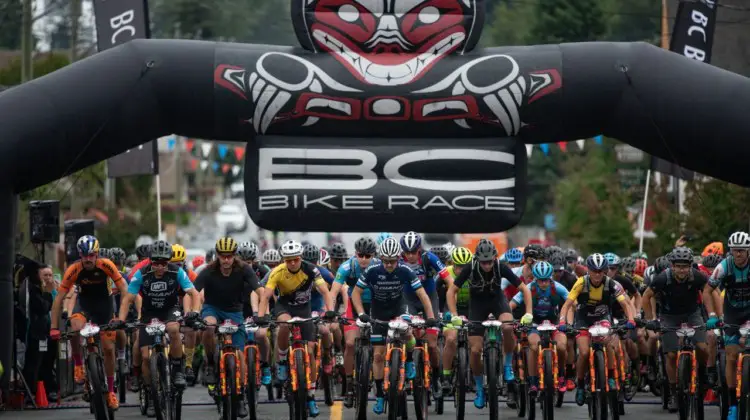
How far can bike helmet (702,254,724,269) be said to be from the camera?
786 inches

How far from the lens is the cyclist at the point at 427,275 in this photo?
17438mm

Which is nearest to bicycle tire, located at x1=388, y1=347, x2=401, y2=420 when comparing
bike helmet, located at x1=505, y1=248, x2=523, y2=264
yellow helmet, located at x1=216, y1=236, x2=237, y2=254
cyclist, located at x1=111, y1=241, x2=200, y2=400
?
cyclist, located at x1=111, y1=241, x2=200, y2=400

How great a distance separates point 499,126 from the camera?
15961 millimetres

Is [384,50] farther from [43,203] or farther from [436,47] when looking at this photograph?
[43,203]

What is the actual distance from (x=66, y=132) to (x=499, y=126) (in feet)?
13.4

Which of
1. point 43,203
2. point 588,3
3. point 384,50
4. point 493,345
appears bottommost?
point 493,345

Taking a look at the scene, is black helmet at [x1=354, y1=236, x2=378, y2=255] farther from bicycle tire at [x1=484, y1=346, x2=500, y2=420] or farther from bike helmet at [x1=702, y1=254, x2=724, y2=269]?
bike helmet at [x1=702, y1=254, x2=724, y2=269]

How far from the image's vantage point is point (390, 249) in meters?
16.8

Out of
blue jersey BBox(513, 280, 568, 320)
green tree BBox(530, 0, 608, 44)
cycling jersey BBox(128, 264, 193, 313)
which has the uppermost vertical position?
green tree BBox(530, 0, 608, 44)

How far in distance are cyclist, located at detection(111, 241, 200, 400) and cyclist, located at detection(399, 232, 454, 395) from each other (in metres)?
2.31

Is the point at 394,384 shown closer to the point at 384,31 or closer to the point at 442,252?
the point at 384,31

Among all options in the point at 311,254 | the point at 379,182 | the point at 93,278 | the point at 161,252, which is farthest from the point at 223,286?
the point at 311,254

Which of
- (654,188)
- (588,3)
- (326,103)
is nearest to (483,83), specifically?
(326,103)

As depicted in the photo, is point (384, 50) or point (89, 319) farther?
point (89, 319)
